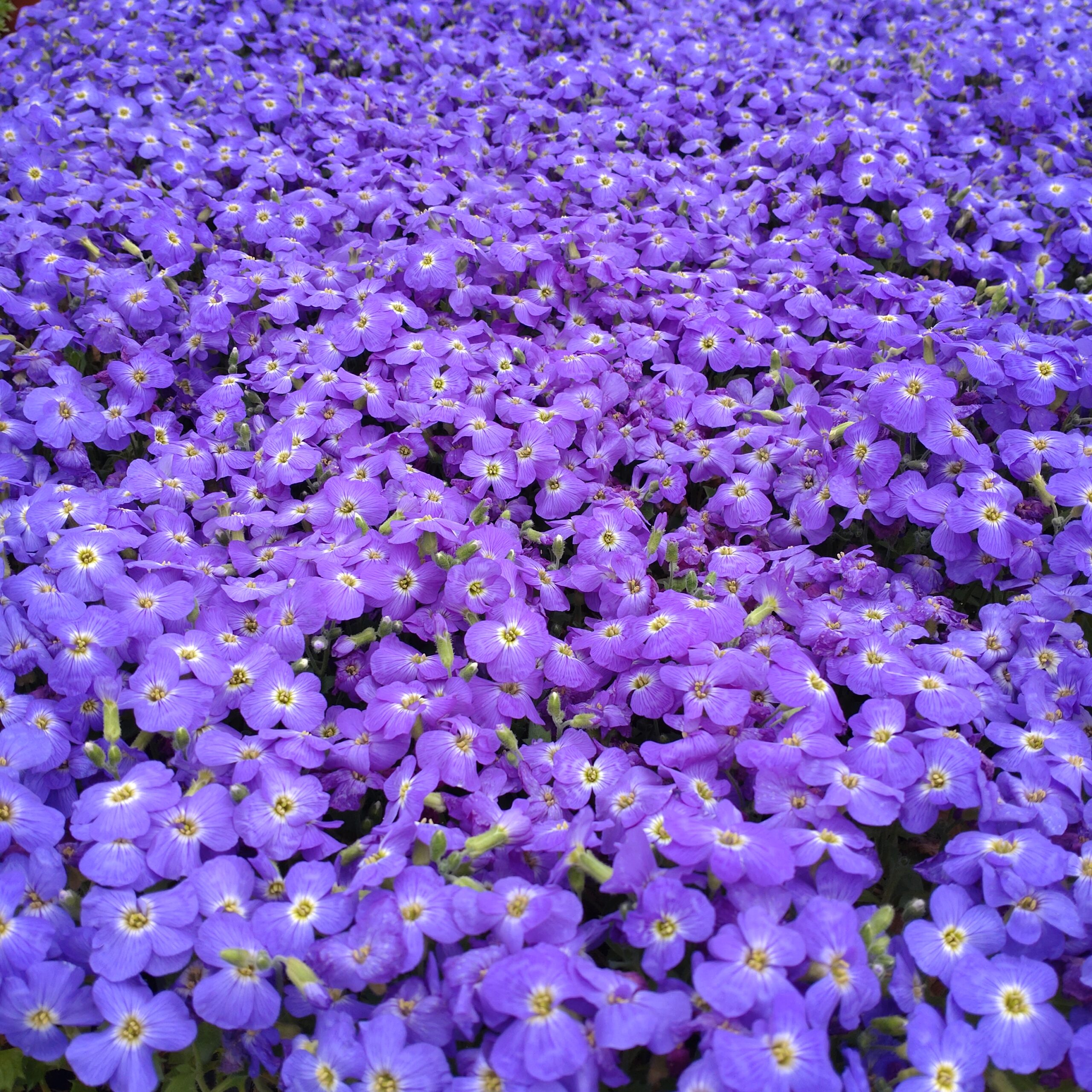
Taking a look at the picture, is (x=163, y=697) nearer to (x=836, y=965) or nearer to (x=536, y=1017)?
(x=536, y=1017)

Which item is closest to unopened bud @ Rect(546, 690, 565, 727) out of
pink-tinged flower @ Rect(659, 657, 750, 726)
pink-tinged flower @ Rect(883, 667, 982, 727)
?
pink-tinged flower @ Rect(659, 657, 750, 726)

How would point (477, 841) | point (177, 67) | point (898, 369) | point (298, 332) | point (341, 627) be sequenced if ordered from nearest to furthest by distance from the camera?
point (477, 841) < point (341, 627) < point (898, 369) < point (298, 332) < point (177, 67)

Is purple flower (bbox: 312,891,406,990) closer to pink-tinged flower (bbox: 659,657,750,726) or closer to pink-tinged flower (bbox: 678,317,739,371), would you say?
pink-tinged flower (bbox: 659,657,750,726)

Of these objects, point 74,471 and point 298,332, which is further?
point 298,332

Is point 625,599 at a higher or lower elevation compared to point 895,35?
lower

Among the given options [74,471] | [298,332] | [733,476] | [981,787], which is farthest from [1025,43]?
[74,471]

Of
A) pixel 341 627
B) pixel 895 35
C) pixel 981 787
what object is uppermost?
pixel 895 35

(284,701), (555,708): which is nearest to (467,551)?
(555,708)

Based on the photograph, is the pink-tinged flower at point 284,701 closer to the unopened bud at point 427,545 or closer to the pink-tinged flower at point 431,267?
the unopened bud at point 427,545

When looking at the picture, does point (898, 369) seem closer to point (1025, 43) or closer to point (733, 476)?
point (733, 476)
